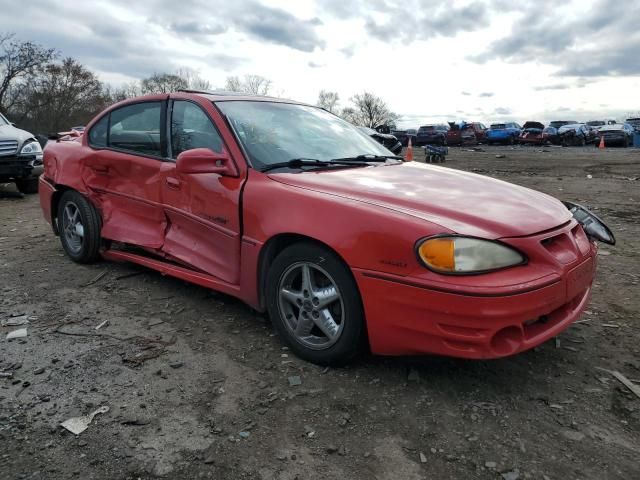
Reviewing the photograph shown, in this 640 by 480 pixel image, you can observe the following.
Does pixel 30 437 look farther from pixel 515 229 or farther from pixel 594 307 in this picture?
pixel 594 307

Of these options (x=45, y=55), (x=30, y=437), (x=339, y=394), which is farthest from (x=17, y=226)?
(x=45, y=55)

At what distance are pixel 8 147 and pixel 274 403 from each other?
8.77 meters

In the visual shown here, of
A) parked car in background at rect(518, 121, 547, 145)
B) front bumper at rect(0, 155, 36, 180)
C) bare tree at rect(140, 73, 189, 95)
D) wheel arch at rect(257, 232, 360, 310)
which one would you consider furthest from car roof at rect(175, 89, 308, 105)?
bare tree at rect(140, 73, 189, 95)

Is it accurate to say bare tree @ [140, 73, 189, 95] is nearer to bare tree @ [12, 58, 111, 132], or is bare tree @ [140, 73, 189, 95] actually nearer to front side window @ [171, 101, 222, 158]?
bare tree @ [12, 58, 111, 132]

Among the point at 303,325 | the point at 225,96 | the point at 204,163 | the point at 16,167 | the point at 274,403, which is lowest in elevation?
the point at 274,403

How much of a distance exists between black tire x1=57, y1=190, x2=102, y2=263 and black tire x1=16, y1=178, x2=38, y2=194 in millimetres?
5994

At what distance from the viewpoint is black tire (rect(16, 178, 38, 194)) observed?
379 inches

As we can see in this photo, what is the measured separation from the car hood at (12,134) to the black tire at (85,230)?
5.66 meters

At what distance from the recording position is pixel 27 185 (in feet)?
32.0

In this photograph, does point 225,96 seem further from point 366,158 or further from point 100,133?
point 100,133

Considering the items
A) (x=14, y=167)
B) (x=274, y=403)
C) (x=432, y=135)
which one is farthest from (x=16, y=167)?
(x=432, y=135)

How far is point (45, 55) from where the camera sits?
31797 millimetres

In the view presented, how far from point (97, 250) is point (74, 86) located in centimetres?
4212

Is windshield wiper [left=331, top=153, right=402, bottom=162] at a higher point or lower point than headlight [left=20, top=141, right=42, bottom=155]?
higher
